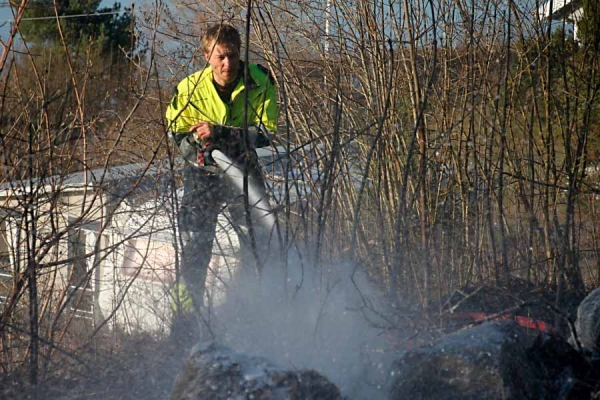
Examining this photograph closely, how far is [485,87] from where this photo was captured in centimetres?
449

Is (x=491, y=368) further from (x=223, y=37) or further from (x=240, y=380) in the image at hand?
(x=223, y=37)

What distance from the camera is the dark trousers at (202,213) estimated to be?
14.1 feet

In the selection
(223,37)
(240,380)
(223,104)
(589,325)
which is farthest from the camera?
(223,104)

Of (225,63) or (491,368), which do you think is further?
(225,63)

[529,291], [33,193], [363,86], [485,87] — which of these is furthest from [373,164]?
[33,193]

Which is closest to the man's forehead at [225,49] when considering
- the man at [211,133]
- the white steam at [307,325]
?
the man at [211,133]

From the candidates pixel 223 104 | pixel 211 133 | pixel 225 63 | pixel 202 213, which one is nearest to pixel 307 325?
pixel 202 213

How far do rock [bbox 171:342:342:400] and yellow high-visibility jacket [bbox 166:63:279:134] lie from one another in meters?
1.88

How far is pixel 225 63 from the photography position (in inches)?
176

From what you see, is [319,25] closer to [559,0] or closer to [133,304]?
[559,0]

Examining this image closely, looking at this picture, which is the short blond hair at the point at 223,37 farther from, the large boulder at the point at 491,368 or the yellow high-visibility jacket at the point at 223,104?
the large boulder at the point at 491,368

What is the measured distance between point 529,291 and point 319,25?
2.16 metres

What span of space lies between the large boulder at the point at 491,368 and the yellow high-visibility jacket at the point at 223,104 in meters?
1.82

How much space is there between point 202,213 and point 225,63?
34.4 inches
